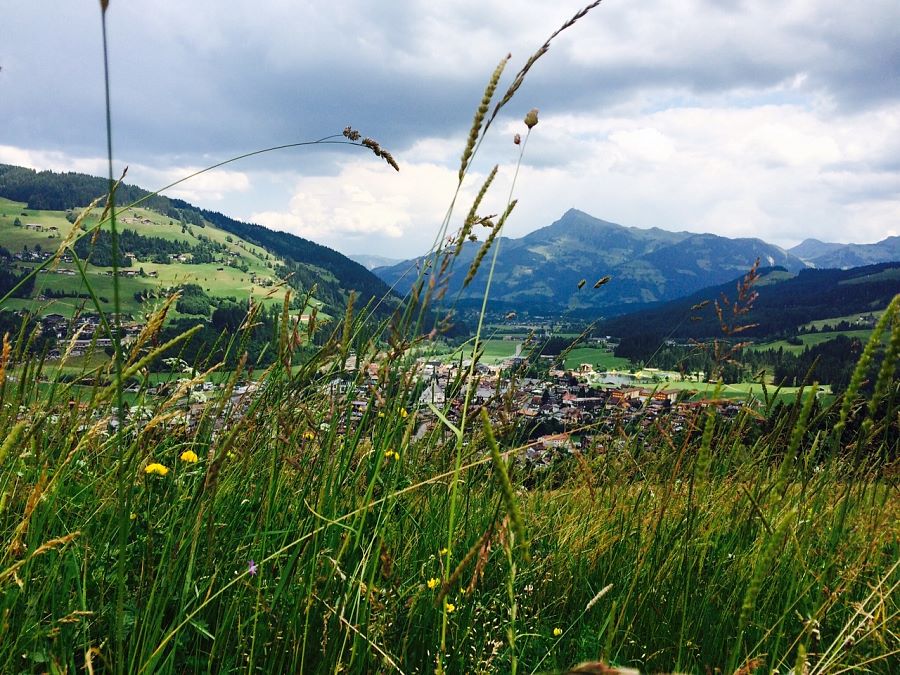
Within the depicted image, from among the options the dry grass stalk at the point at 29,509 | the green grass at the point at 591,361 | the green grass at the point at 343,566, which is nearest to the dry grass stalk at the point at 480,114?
the green grass at the point at 343,566

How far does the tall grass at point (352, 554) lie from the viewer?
1.54 metres

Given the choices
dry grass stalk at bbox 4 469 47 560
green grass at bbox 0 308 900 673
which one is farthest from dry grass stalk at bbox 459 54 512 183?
dry grass stalk at bbox 4 469 47 560

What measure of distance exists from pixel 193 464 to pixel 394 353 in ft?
4.42

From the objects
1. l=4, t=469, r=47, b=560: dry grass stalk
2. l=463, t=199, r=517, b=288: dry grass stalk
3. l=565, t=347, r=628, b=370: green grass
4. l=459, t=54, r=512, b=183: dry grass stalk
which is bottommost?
l=565, t=347, r=628, b=370: green grass

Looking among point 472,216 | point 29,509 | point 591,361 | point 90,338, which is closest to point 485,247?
point 472,216

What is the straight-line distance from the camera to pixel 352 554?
1.85 meters

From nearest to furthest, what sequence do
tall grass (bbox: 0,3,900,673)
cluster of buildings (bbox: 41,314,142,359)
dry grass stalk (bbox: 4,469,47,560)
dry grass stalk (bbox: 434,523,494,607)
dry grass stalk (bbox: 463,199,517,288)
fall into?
1. dry grass stalk (bbox: 434,523,494,607)
2. dry grass stalk (bbox: 4,469,47,560)
3. tall grass (bbox: 0,3,900,673)
4. dry grass stalk (bbox: 463,199,517,288)
5. cluster of buildings (bbox: 41,314,142,359)

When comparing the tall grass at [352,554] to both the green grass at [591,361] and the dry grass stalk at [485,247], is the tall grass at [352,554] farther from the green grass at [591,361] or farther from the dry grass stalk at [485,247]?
the green grass at [591,361]

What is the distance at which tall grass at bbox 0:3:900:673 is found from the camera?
1545 mm

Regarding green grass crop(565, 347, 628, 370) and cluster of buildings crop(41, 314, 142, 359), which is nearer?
cluster of buildings crop(41, 314, 142, 359)

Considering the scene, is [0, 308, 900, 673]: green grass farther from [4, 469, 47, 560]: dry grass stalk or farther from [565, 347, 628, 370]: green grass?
[565, 347, 628, 370]: green grass

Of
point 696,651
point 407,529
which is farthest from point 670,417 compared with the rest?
point 407,529

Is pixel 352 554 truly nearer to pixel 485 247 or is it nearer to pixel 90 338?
pixel 485 247

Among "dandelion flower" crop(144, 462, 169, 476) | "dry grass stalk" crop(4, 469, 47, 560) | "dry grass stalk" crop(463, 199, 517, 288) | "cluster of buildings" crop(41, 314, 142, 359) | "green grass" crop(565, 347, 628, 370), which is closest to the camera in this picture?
"dry grass stalk" crop(4, 469, 47, 560)
